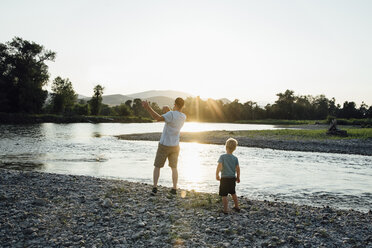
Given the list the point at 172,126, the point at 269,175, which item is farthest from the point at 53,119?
the point at 172,126

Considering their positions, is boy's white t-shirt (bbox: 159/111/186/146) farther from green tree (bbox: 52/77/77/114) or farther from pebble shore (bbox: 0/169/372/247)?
green tree (bbox: 52/77/77/114)

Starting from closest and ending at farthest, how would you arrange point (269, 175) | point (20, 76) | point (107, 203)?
point (107, 203) → point (269, 175) → point (20, 76)

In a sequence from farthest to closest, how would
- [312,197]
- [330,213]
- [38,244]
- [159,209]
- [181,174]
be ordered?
[181,174]
[312,197]
[330,213]
[159,209]
[38,244]

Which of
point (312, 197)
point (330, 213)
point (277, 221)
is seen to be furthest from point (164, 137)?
point (312, 197)

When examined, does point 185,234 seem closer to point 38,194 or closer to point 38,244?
point 38,244

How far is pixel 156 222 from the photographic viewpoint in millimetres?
7676

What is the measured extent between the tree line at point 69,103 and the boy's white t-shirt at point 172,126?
92854mm

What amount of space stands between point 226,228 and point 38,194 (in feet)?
20.9

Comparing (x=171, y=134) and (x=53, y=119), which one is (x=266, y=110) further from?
(x=171, y=134)

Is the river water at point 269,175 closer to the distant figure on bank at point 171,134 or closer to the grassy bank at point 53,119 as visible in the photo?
the distant figure on bank at point 171,134

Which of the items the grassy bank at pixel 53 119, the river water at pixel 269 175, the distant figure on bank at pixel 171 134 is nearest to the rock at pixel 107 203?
the distant figure on bank at pixel 171 134

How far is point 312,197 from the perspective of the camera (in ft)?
41.5

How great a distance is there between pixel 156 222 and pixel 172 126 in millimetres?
3095

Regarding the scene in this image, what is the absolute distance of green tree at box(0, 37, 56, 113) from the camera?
294ft
